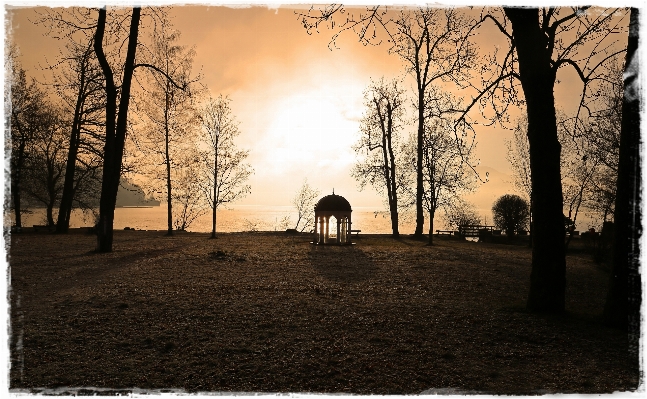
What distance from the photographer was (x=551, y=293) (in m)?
7.41

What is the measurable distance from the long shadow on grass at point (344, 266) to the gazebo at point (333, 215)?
219 inches

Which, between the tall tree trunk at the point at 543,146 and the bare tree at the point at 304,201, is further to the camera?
the bare tree at the point at 304,201

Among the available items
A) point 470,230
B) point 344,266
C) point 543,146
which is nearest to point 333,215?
point 344,266

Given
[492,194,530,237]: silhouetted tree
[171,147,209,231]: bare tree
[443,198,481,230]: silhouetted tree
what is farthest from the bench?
[171,147,209,231]: bare tree

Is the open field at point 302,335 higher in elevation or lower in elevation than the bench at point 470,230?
lower

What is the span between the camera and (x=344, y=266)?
14055 millimetres

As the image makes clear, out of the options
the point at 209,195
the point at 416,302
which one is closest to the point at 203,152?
the point at 209,195

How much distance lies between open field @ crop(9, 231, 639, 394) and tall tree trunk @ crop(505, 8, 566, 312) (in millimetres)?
978

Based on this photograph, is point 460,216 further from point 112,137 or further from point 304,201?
point 112,137

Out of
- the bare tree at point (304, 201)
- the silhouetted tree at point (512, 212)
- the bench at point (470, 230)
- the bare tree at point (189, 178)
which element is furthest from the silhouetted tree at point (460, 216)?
the bare tree at point (189, 178)

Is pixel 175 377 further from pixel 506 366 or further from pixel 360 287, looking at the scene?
pixel 360 287

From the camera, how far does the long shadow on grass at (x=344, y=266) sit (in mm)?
11742

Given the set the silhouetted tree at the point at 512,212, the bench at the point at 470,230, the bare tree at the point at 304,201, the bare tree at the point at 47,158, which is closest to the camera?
the bare tree at the point at 47,158

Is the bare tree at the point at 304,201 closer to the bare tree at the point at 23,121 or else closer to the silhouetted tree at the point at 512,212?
the silhouetted tree at the point at 512,212
